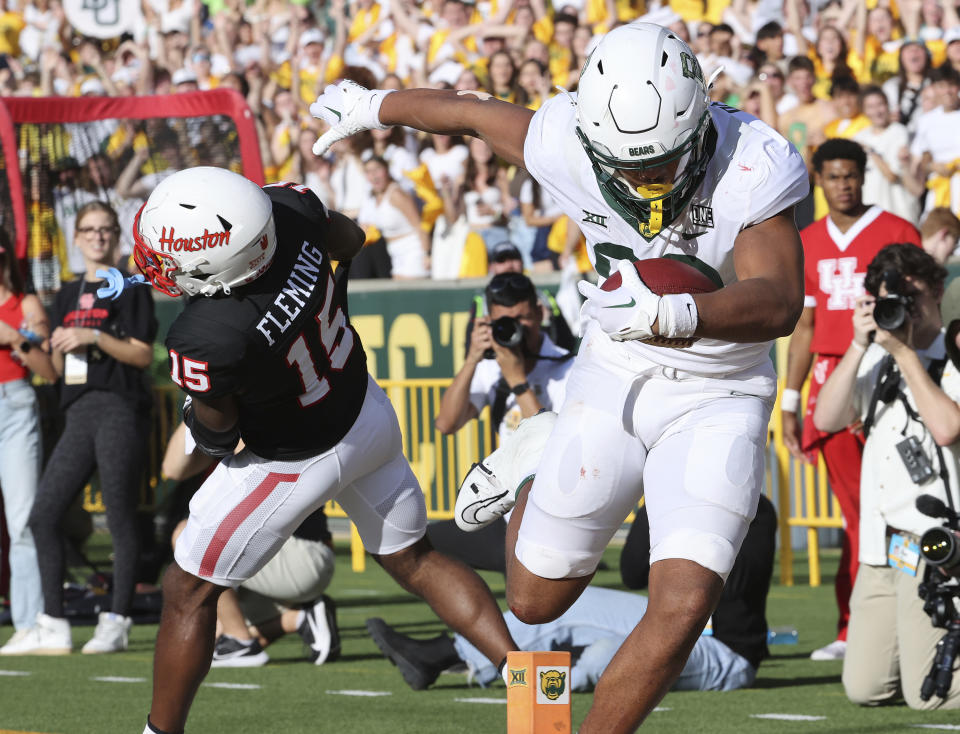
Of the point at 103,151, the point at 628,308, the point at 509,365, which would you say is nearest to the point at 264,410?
the point at 628,308

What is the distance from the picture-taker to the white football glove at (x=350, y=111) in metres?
4.76

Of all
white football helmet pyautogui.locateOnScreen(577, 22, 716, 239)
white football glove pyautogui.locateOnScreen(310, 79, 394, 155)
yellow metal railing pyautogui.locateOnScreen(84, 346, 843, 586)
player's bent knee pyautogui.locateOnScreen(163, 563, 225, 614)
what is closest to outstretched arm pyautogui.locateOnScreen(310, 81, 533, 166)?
white football glove pyautogui.locateOnScreen(310, 79, 394, 155)

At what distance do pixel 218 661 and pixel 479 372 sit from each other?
186 cm

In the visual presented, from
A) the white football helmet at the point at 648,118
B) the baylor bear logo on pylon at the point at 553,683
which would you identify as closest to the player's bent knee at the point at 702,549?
the baylor bear logo on pylon at the point at 553,683

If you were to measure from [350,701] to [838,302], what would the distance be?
9.48 ft

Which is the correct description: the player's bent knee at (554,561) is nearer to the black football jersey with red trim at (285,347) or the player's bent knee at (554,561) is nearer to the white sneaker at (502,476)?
the white sneaker at (502,476)

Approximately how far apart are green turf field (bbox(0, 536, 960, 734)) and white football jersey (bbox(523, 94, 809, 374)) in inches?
69.8

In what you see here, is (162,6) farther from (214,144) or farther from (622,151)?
(622,151)

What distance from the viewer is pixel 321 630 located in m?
7.05

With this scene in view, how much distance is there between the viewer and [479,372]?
25.7ft

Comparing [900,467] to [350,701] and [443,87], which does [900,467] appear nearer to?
[350,701]

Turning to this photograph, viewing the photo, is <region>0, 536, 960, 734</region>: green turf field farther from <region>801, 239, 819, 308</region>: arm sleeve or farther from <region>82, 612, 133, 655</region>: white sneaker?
<region>801, 239, 819, 308</region>: arm sleeve

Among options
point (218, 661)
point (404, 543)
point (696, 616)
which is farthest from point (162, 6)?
point (696, 616)

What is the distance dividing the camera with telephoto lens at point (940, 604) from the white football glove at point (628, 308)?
2.36m
